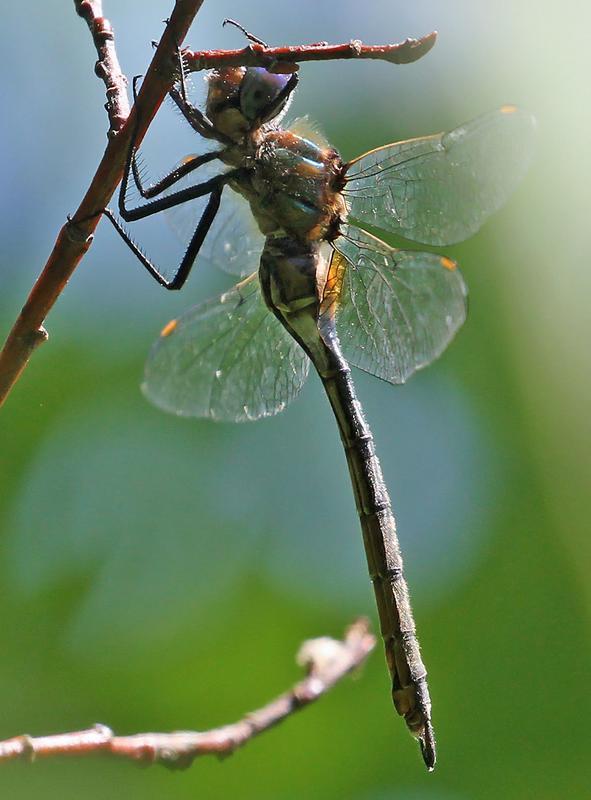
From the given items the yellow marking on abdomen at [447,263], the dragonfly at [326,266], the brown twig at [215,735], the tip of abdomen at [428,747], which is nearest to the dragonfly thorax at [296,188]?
the dragonfly at [326,266]

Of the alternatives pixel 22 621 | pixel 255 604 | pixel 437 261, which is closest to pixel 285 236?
pixel 437 261

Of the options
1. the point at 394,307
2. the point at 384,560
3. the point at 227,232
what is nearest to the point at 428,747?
the point at 384,560

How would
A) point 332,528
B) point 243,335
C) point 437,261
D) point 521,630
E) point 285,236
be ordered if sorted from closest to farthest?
point 285,236 → point 437,261 → point 243,335 → point 521,630 → point 332,528

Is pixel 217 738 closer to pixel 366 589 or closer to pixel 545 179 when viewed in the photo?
pixel 366 589

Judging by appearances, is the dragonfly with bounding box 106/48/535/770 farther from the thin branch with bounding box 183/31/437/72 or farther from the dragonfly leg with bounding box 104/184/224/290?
the thin branch with bounding box 183/31/437/72

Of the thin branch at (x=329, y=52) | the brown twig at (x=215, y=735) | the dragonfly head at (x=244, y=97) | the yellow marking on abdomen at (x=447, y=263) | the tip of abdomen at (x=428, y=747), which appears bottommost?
the tip of abdomen at (x=428, y=747)

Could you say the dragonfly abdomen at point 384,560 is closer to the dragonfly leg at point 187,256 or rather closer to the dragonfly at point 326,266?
the dragonfly at point 326,266
